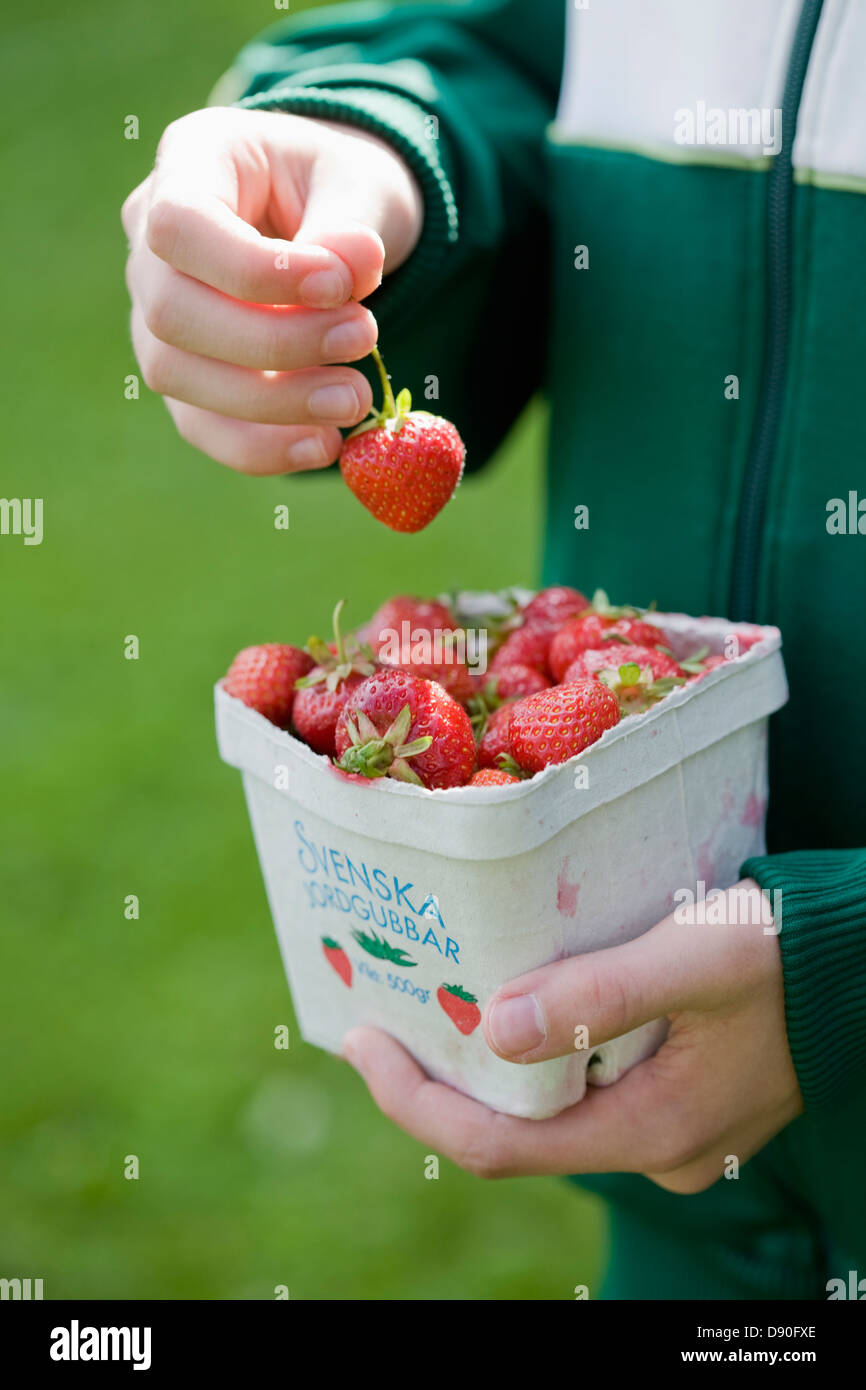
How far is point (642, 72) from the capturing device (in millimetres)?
1271

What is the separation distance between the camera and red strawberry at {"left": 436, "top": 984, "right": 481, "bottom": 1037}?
3.51 feet

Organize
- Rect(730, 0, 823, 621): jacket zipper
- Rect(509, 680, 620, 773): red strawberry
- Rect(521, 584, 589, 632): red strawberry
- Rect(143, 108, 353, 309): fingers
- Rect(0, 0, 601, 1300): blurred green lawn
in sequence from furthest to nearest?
1. Rect(0, 0, 601, 1300): blurred green lawn
2. Rect(521, 584, 589, 632): red strawberry
3. Rect(730, 0, 823, 621): jacket zipper
4. Rect(509, 680, 620, 773): red strawberry
5. Rect(143, 108, 353, 309): fingers

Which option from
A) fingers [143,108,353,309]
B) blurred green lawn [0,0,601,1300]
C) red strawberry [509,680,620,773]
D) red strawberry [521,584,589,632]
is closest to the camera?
fingers [143,108,353,309]

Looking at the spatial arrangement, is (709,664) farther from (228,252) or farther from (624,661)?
(228,252)

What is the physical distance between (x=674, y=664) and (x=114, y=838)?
187 cm

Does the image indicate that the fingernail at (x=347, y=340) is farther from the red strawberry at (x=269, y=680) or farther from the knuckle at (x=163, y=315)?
the red strawberry at (x=269, y=680)

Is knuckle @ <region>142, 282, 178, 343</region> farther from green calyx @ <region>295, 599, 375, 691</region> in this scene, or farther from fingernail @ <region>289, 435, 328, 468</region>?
green calyx @ <region>295, 599, 375, 691</region>

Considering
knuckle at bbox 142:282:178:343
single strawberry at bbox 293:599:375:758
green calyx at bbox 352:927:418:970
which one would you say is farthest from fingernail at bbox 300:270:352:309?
green calyx at bbox 352:927:418:970

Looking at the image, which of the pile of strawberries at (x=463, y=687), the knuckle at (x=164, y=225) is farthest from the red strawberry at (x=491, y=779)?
the knuckle at (x=164, y=225)

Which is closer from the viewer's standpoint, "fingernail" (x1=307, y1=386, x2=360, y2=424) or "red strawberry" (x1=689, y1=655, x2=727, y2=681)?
"fingernail" (x1=307, y1=386, x2=360, y2=424)

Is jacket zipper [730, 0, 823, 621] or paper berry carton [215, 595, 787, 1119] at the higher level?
jacket zipper [730, 0, 823, 621]

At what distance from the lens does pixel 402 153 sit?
1.18m

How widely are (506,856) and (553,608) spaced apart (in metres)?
0.34
